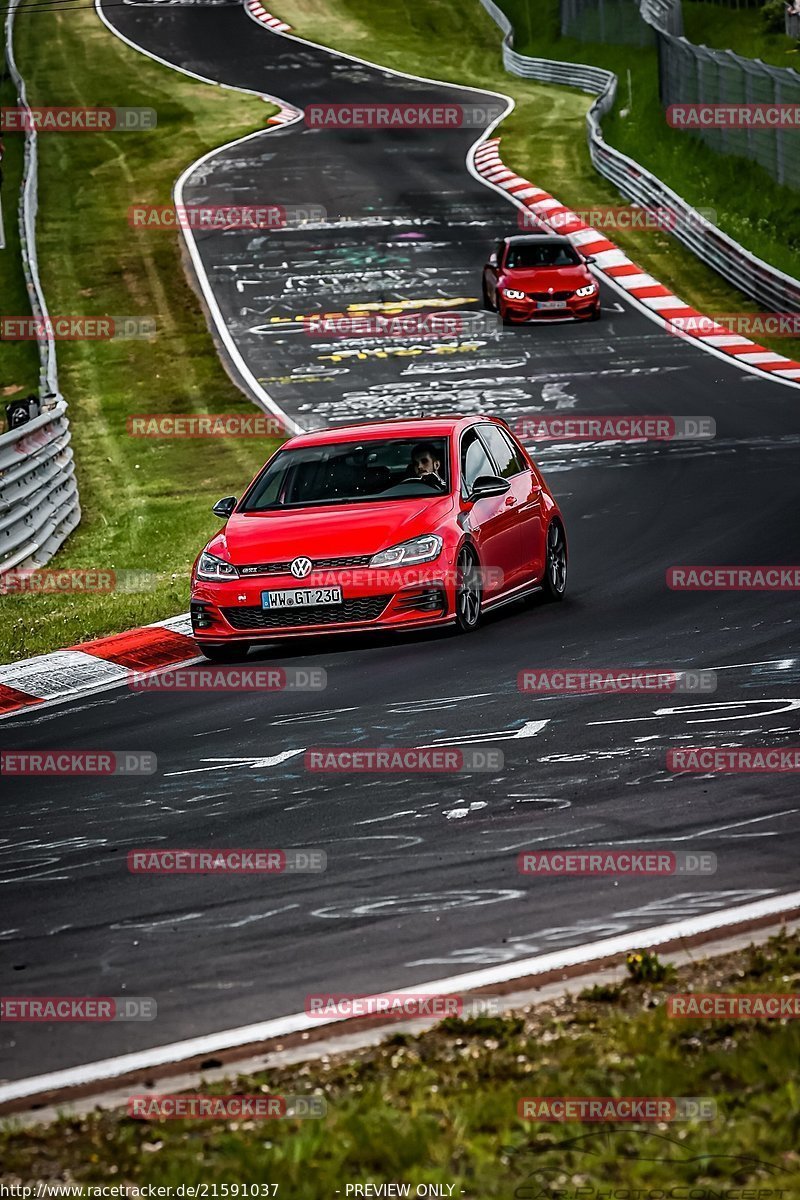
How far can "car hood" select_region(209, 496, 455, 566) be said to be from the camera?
1265cm

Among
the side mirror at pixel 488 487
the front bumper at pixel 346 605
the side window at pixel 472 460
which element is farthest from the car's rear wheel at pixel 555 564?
the front bumper at pixel 346 605

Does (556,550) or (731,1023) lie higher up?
(731,1023)

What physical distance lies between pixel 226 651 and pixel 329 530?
1078mm

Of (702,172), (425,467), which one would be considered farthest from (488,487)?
(702,172)

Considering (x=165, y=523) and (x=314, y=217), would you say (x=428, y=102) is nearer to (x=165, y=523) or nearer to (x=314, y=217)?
(x=314, y=217)

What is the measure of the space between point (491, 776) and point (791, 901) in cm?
245

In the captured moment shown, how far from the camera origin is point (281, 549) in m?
12.7

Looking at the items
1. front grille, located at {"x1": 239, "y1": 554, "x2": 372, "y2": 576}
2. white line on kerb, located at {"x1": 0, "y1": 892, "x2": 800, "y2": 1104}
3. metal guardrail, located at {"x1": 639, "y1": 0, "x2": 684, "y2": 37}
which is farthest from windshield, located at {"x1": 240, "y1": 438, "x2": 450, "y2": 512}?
metal guardrail, located at {"x1": 639, "y1": 0, "x2": 684, "y2": 37}

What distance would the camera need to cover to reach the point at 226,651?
12930 mm

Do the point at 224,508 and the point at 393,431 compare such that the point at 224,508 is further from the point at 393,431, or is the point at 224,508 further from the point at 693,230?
the point at 693,230

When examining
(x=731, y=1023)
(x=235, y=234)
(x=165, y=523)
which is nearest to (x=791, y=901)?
(x=731, y=1023)

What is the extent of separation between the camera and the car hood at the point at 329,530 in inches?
498

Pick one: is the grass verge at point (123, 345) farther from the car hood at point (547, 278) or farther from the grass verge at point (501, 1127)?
the grass verge at point (501, 1127)

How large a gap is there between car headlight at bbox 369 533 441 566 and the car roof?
1.39 m
